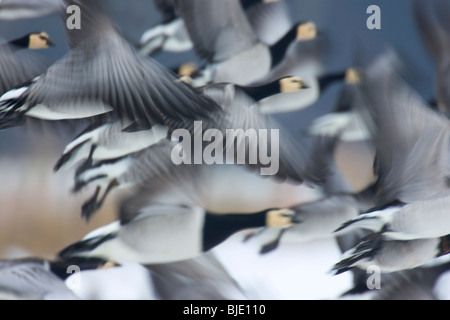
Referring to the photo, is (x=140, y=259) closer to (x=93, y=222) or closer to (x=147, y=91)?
(x=93, y=222)

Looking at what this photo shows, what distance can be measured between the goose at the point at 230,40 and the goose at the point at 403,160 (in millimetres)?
210

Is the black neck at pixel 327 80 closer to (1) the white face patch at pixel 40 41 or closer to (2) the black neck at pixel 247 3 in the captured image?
(2) the black neck at pixel 247 3

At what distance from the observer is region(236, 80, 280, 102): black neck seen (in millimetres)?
1326

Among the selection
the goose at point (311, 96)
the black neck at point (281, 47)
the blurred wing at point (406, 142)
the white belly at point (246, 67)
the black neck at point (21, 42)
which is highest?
the black neck at point (21, 42)

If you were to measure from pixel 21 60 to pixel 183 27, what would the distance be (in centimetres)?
36

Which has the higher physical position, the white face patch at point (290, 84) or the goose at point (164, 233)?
the white face patch at point (290, 84)

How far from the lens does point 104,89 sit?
132 centimetres

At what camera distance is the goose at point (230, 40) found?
1327mm

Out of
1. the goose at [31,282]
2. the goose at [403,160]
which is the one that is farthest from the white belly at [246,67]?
the goose at [31,282]

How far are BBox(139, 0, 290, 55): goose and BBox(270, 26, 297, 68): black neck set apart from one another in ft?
0.04

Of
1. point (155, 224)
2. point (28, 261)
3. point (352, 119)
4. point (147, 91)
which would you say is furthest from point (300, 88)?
point (28, 261)

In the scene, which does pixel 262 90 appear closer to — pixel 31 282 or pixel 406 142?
pixel 406 142

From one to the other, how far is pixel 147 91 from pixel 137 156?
0.47 ft

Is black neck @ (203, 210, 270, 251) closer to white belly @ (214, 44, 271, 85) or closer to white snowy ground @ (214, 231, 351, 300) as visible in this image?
white snowy ground @ (214, 231, 351, 300)
